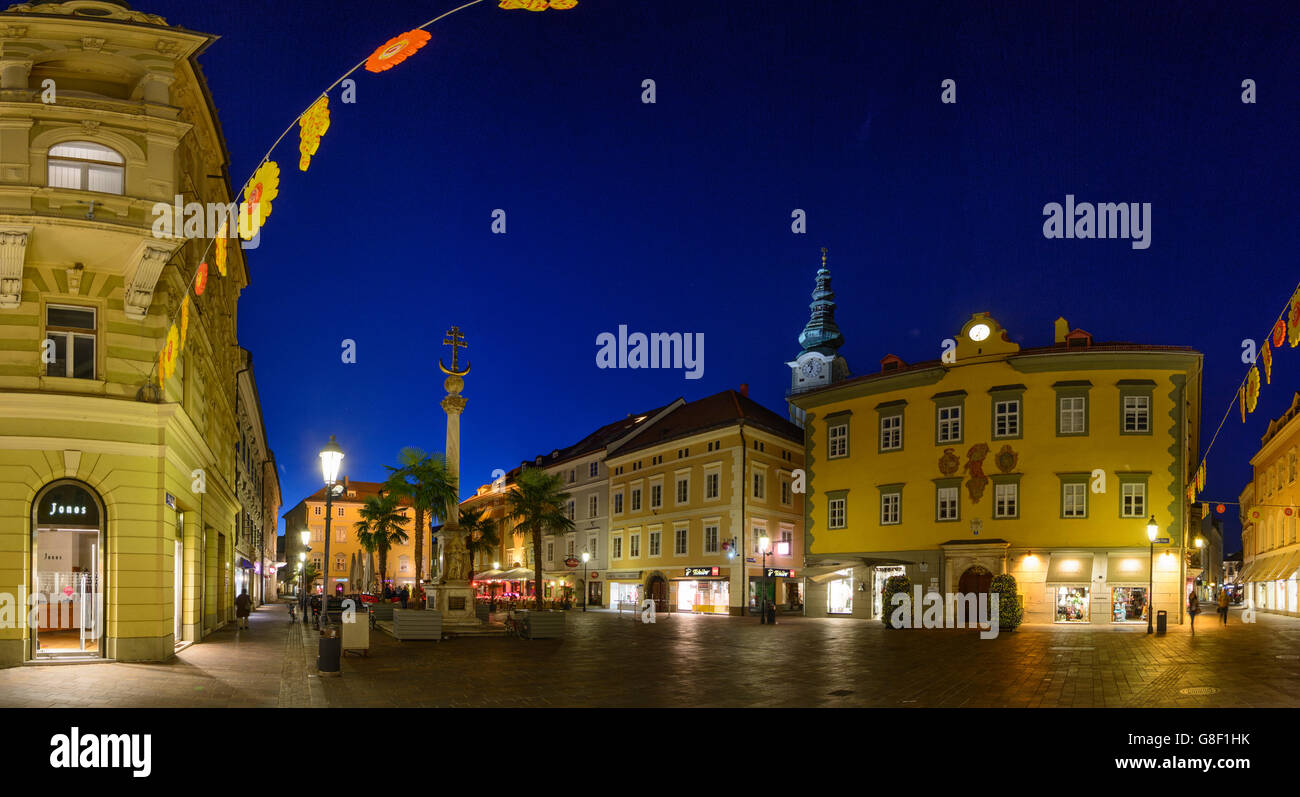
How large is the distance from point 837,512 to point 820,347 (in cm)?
4169

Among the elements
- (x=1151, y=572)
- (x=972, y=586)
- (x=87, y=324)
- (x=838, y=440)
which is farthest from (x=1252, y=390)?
(x=838, y=440)

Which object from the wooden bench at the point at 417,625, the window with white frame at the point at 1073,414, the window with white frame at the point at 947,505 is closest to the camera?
the wooden bench at the point at 417,625

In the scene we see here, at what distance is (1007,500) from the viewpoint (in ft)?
127

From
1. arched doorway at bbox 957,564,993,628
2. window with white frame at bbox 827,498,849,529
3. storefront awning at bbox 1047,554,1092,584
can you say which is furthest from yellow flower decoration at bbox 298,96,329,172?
window with white frame at bbox 827,498,849,529

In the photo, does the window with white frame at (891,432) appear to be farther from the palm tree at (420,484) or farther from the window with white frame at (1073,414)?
the palm tree at (420,484)

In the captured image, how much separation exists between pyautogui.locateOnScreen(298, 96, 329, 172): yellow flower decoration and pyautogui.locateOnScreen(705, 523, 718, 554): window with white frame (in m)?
41.3

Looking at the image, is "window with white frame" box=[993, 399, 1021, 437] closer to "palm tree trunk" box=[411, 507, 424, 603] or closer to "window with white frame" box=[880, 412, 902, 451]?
"window with white frame" box=[880, 412, 902, 451]

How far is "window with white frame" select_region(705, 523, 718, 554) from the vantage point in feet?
170

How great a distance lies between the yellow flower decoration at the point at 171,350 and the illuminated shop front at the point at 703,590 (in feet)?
122

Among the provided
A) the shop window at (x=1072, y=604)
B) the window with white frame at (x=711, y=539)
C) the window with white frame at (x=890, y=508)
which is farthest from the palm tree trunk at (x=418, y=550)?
the shop window at (x=1072, y=604)

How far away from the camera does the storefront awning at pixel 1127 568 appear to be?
36.5m

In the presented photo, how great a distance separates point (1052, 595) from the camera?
123ft

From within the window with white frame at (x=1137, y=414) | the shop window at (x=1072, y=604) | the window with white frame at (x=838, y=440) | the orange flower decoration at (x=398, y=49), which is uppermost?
the orange flower decoration at (x=398, y=49)

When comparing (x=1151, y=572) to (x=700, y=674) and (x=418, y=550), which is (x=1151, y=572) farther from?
(x=418, y=550)
